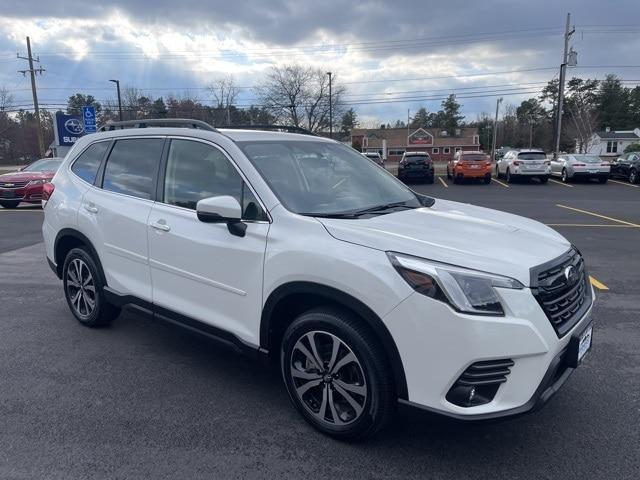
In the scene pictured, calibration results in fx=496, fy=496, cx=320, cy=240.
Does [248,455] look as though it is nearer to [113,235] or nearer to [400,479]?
[400,479]

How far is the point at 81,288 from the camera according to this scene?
4.78 m

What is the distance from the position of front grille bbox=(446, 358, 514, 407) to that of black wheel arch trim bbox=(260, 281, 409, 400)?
0.27 meters

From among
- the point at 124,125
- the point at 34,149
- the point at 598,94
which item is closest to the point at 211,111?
the point at 34,149

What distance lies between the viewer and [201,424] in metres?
3.16

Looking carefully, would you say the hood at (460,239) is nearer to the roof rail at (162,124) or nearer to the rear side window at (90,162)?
the roof rail at (162,124)

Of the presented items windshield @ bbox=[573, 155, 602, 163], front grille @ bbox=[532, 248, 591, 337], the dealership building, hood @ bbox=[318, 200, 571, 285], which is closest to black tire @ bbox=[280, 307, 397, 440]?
hood @ bbox=[318, 200, 571, 285]

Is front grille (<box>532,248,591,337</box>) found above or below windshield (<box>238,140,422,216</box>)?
below

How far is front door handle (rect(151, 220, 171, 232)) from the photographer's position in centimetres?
363

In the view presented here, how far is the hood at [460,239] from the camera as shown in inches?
99.7

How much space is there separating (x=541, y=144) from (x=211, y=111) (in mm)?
61433

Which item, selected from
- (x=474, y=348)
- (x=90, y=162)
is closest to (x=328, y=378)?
(x=474, y=348)

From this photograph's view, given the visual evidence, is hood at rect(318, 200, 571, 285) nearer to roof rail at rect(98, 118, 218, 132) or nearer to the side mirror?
the side mirror

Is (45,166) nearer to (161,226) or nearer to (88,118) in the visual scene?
(88,118)

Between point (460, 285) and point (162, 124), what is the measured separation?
292 cm
